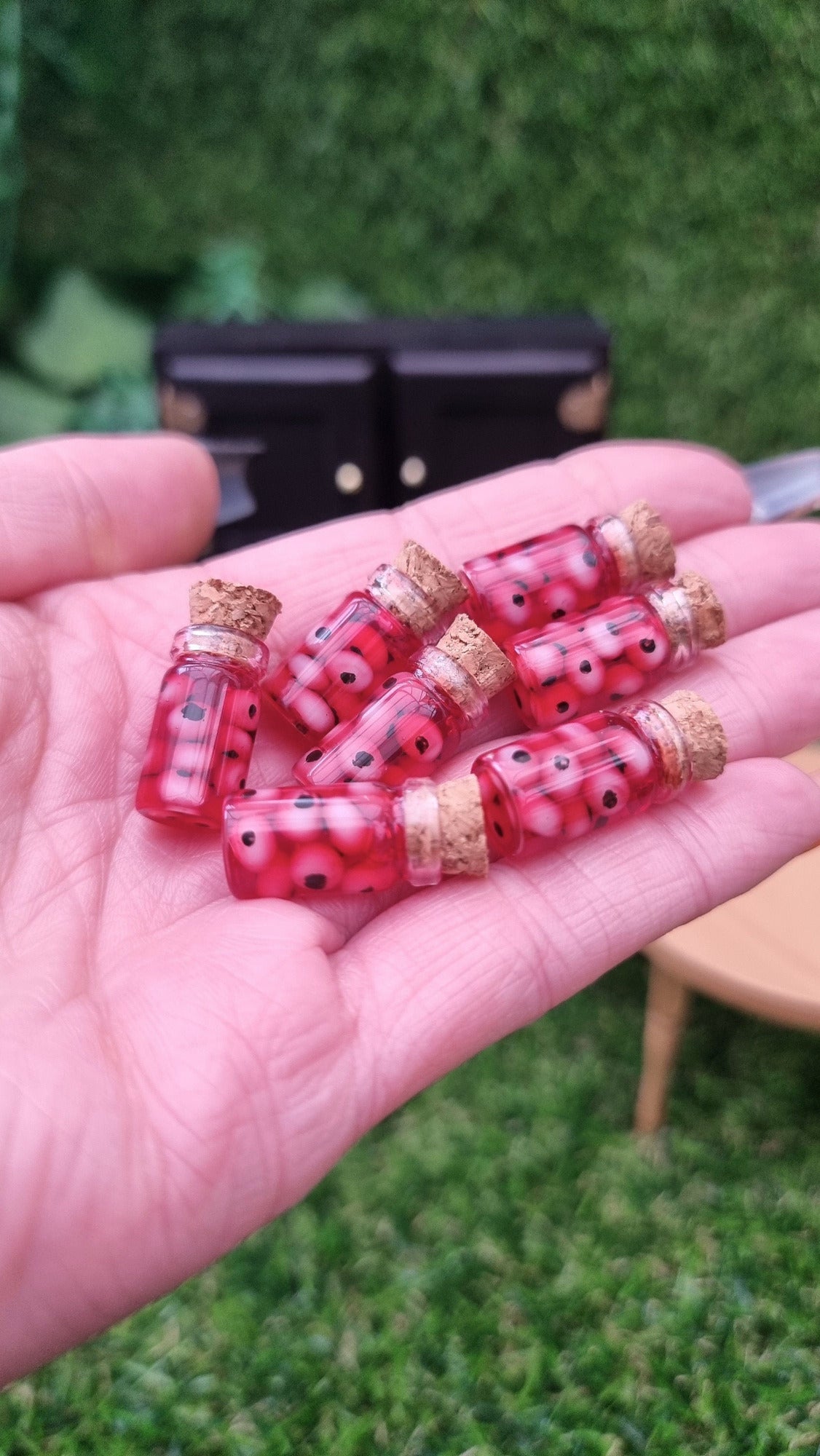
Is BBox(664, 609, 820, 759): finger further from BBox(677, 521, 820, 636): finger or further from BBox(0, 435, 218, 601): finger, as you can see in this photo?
BBox(0, 435, 218, 601): finger

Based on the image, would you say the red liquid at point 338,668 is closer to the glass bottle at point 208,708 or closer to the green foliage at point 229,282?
the glass bottle at point 208,708

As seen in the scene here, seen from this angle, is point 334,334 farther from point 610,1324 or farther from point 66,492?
point 610,1324

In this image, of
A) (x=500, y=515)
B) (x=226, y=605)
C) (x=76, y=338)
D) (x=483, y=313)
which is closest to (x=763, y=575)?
(x=500, y=515)

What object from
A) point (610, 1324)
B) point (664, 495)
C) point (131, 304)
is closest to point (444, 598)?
point (664, 495)

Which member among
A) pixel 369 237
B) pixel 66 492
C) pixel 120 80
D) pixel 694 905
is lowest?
pixel 694 905

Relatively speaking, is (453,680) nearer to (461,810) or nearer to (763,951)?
(461,810)
